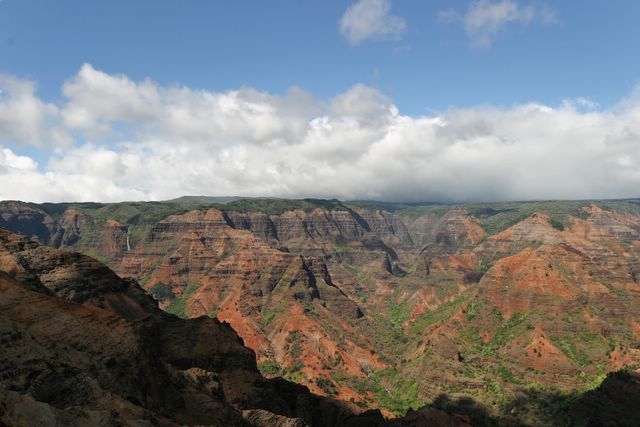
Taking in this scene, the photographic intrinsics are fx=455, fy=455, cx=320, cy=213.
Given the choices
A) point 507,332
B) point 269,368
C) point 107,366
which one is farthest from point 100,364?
point 507,332

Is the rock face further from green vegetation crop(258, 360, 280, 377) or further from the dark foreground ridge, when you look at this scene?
green vegetation crop(258, 360, 280, 377)

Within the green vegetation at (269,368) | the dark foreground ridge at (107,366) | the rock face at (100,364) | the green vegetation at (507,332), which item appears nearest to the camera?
the rock face at (100,364)

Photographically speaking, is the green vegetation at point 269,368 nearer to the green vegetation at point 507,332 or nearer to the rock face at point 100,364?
the green vegetation at point 507,332

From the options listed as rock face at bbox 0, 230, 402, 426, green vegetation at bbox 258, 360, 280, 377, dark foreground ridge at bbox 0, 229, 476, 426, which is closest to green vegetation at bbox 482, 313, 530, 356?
dark foreground ridge at bbox 0, 229, 476, 426

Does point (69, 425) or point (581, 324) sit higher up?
point (69, 425)

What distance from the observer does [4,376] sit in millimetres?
39781

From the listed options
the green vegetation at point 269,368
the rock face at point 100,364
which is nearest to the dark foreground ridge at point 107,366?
the rock face at point 100,364

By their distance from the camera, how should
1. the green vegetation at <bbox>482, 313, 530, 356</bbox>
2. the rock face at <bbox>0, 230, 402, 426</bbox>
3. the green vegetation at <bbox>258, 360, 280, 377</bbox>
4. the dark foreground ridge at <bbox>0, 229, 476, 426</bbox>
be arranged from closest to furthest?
the rock face at <bbox>0, 230, 402, 426</bbox>
the dark foreground ridge at <bbox>0, 229, 476, 426</bbox>
the green vegetation at <bbox>482, 313, 530, 356</bbox>
the green vegetation at <bbox>258, 360, 280, 377</bbox>

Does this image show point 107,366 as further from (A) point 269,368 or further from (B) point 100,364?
(A) point 269,368

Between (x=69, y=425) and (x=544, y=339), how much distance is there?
525ft

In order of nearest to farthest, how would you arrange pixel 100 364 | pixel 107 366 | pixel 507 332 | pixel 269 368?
pixel 100 364, pixel 107 366, pixel 507 332, pixel 269 368

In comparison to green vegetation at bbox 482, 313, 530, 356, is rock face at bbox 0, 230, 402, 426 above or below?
above

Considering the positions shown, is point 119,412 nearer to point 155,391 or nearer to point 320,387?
point 155,391

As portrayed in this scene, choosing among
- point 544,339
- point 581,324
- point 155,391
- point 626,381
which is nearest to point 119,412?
point 155,391
